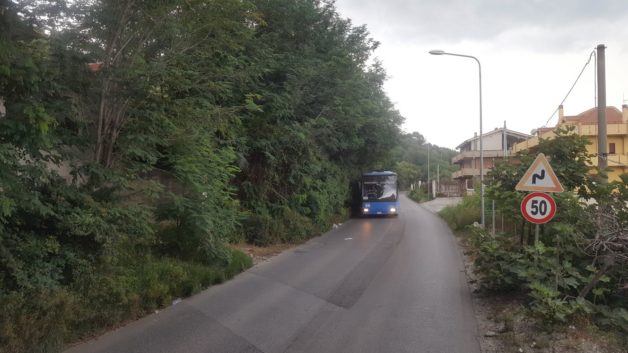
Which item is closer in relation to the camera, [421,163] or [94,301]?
[94,301]

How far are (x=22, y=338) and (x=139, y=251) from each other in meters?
4.22

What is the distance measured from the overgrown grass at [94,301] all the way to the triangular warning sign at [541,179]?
21.8 ft

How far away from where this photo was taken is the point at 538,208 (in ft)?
27.9

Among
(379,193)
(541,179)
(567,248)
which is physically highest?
(541,179)

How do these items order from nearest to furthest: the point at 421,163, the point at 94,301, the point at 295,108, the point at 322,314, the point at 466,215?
the point at 94,301, the point at 322,314, the point at 295,108, the point at 466,215, the point at 421,163

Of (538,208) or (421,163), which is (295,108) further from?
(421,163)

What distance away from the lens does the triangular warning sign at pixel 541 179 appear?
28.0ft

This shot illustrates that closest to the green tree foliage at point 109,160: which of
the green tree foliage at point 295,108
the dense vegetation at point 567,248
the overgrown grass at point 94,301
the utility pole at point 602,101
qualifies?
the overgrown grass at point 94,301

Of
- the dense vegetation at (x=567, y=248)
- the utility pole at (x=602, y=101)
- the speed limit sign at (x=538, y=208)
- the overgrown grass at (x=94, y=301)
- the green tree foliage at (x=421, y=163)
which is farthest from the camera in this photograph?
the green tree foliage at (x=421, y=163)

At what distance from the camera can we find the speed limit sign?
331 inches

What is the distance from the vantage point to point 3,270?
6.73m

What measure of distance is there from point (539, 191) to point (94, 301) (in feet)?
24.5

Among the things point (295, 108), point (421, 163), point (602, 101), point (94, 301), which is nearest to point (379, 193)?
point (295, 108)

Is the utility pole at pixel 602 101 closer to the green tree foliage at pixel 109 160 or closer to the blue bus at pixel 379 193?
the green tree foliage at pixel 109 160
